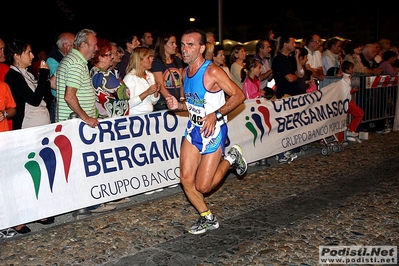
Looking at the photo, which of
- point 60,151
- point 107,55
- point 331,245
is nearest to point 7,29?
point 107,55

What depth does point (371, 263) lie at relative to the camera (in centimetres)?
470

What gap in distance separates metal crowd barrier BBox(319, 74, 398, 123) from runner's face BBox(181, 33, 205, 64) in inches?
213

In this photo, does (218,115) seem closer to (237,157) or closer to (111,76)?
(237,157)

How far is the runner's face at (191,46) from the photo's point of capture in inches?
215

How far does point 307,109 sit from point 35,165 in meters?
5.32

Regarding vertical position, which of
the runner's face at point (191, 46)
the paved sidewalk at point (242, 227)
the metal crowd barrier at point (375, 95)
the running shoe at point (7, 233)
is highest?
the runner's face at point (191, 46)

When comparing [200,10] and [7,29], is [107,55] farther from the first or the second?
[200,10]

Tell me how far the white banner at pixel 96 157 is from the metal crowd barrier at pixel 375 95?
2937 millimetres

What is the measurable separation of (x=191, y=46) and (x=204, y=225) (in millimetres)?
1929

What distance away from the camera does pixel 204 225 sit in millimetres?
5621

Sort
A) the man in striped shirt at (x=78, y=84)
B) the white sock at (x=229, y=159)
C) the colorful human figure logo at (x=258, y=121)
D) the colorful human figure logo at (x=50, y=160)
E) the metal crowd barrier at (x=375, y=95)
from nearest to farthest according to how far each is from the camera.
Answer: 1. the colorful human figure logo at (x=50, y=160)
2. the man in striped shirt at (x=78, y=84)
3. the white sock at (x=229, y=159)
4. the colorful human figure logo at (x=258, y=121)
5. the metal crowd barrier at (x=375, y=95)

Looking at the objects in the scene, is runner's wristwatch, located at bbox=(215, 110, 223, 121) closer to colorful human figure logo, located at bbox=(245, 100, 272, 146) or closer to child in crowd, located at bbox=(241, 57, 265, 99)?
colorful human figure logo, located at bbox=(245, 100, 272, 146)

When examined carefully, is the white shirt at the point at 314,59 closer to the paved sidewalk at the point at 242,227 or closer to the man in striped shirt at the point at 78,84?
the paved sidewalk at the point at 242,227

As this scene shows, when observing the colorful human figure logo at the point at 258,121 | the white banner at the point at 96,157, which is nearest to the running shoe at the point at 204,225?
the white banner at the point at 96,157
